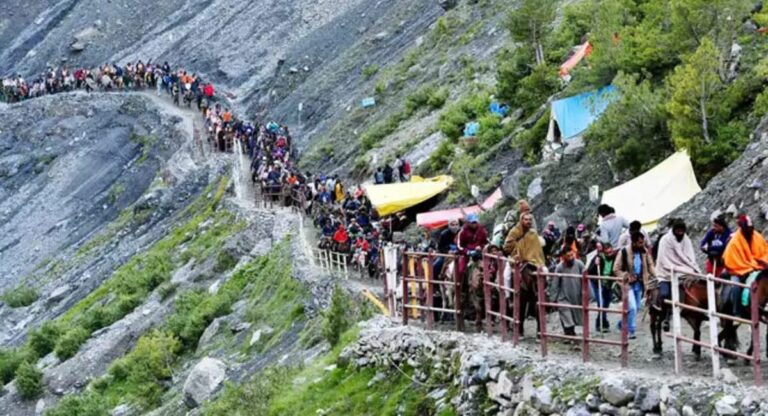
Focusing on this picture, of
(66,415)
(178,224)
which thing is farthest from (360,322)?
(178,224)

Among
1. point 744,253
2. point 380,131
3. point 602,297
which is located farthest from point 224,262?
point 744,253

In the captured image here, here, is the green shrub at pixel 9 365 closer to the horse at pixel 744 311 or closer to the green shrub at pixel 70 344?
the green shrub at pixel 70 344

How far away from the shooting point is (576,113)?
3316 centimetres

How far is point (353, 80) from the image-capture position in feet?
196

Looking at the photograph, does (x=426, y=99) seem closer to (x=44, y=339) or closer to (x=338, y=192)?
(x=338, y=192)

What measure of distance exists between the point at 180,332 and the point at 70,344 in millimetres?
5922

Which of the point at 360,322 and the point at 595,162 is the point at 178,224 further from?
the point at 360,322

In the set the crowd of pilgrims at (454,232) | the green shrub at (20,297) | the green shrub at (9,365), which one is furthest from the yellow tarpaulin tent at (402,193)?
the green shrub at (20,297)

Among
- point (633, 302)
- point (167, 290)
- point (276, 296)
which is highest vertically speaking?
point (633, 302)

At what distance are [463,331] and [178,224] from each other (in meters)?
29.8

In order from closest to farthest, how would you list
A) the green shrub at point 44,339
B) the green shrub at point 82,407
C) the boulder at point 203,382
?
1. the boulder at point 203,382
2. the green shrub at point 82,407
3. the green shrub at point 44,339

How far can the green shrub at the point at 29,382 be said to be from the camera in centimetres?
3497

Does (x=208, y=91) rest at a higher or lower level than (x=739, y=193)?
higher

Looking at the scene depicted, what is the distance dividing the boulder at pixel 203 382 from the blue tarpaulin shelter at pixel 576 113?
10916 mm
